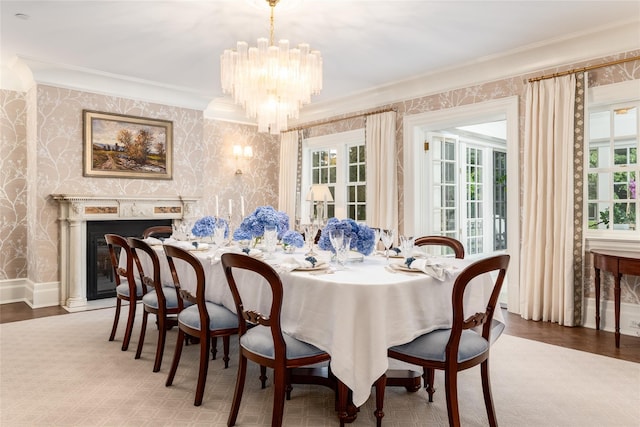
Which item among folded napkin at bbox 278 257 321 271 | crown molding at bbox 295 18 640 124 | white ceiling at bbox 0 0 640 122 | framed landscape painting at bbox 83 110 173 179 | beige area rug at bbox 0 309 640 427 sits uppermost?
white ceiling at bbox 0 0 640 122

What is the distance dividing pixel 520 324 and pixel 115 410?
350cm

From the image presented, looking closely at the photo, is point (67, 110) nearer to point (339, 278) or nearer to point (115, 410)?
point (115, 410)

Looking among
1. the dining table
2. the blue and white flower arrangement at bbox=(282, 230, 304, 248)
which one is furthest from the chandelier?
the dining table

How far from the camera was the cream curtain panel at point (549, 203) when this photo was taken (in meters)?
4.00

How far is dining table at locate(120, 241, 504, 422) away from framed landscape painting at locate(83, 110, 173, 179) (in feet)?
12.0

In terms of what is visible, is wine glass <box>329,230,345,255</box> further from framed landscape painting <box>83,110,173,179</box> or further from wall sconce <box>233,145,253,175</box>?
wall sconce <box>233,145,253,175</box>

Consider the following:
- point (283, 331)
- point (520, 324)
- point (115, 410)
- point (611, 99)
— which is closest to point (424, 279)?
point (283, 331)

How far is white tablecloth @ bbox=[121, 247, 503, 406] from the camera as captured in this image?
1856 millimetres

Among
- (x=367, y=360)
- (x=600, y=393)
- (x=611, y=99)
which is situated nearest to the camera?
(x=367, y=360)

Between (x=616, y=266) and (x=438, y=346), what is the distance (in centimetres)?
238

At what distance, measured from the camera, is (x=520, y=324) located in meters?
4.08

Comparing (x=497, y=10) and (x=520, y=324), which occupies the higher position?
(x=497, y=10)

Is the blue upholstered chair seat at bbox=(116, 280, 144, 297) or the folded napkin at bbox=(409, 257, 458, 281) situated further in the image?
Answer: the blue upholstered chair seat at bbox=(116, 280, 144, 297)

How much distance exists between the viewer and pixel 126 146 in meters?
5.45
